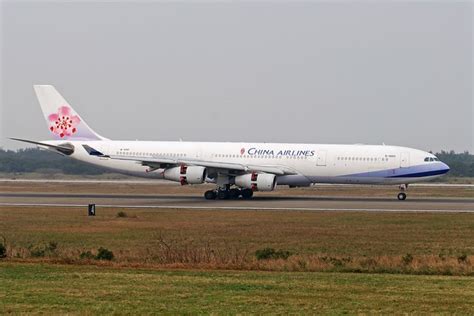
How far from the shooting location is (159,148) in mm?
56656

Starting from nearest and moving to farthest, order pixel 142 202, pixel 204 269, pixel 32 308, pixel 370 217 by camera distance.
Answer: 1. pixel 32 308
2. pixel 204 269
3. pixel 370 217
4. pixel 142 202

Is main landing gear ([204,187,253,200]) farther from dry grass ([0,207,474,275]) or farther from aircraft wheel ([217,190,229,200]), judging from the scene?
dry grass ([0,207,474,275])

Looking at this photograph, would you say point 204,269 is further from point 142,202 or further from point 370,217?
point 142,202

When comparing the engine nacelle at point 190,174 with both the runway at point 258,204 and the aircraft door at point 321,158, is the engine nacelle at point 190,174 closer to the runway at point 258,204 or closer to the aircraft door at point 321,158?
the runway at point 258,204

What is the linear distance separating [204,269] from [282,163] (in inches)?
1342

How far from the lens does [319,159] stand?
5331 centimetres

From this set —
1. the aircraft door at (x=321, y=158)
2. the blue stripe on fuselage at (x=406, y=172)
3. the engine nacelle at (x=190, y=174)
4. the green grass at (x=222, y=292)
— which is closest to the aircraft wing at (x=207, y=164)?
the engine nacelle at (x=190, y=174)

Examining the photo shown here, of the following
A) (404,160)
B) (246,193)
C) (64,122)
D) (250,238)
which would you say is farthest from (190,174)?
(250,238)

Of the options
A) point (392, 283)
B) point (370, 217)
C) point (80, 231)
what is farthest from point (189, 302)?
point (370, 217)

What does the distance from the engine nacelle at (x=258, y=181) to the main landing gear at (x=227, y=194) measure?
1430mm

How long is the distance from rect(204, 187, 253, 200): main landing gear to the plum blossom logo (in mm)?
12062

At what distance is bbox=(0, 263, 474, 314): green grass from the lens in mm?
14156

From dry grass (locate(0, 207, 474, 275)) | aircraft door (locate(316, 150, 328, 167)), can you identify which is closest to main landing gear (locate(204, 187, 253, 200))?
aircraft door (locate(316, 150, 328, 167))

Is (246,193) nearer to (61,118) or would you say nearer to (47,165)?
(61,118)
